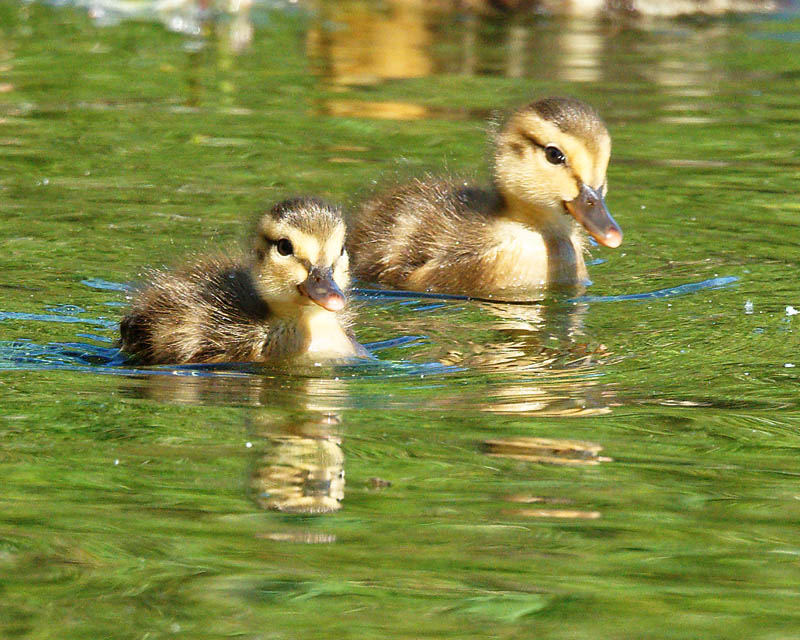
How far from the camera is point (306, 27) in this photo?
1409 centimetres

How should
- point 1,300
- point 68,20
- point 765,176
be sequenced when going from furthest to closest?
point 68,20 < point 765,176 < point 1,300

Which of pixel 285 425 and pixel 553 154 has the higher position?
pixel 553 154

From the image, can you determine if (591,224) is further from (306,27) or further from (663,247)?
(306,27)

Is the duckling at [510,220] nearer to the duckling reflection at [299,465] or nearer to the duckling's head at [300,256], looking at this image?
the duckling's head at [300,256]

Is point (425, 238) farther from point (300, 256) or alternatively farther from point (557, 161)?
point (300, 256)

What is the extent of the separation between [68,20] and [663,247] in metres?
7.96

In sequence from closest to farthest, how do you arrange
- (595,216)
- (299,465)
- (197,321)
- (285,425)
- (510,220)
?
(299,465), (285,425), (197,321), (595,216), (510,220)

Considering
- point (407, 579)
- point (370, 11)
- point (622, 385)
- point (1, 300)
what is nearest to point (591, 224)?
point (622, 385)

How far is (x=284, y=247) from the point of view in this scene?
5.40 metres

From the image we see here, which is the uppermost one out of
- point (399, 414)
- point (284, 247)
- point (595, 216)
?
point (284, 247)

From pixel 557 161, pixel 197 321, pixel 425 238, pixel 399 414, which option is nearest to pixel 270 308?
pixel 197 321

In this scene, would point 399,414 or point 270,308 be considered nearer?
point 399,414

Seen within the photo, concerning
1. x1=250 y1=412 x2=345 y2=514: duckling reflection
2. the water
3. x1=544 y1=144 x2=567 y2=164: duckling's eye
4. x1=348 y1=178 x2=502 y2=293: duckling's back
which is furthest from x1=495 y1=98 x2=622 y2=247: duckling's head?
x1=250 y1=412 x2=345 y2=514: duckling reflection

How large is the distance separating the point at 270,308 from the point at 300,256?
1.06 feet
